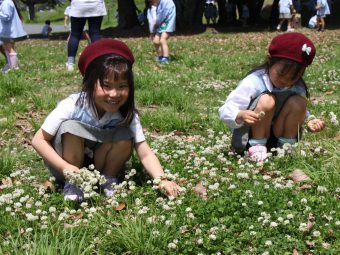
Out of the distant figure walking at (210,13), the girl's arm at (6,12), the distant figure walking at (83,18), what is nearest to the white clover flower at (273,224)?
the distant figure walking at (83,18)

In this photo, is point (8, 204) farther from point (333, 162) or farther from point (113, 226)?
point (333, 162)

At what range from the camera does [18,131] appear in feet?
20.3

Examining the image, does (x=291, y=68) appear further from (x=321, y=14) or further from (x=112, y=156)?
(x=321, y=14)

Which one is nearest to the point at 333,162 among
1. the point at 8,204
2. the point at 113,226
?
the point at 113,226

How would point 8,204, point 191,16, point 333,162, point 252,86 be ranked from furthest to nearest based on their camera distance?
point 191,16 → point 252,86 → point 333,162 → point 8,204

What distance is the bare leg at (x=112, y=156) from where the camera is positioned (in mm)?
3973

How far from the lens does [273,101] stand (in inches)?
174

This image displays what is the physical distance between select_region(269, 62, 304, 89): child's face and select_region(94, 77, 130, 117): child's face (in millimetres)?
1391

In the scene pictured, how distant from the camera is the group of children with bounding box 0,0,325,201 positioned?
3.78 m

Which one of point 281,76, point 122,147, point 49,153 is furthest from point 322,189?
point 49,153

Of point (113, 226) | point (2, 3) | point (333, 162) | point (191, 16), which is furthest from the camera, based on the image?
point (191, 16)

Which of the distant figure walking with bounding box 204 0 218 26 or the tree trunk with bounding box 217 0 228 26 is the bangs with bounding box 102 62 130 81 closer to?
the tree trunk with bounding box 217 0 228 26

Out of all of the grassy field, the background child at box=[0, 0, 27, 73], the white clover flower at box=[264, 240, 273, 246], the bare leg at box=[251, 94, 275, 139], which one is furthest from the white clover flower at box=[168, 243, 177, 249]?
the background child at box=[0, 0, 27, 73]

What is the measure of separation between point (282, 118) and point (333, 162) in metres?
0.66
